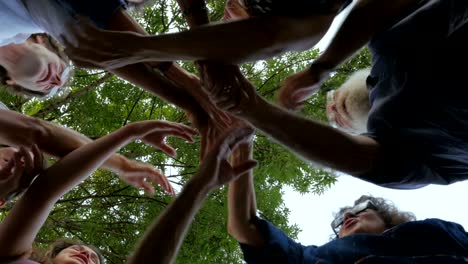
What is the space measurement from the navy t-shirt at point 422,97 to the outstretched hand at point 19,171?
101 cm

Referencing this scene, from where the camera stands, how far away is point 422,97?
1.31m

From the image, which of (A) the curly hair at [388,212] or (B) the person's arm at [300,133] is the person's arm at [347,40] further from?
(A) the curly hair at [388,212]

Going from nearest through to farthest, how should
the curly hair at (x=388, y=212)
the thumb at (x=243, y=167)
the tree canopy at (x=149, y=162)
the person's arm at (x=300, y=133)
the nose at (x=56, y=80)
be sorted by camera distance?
the person's arm at (x=300, y=133)
the thumb at (x=243, y=167)
the nose at (x=56, y=80)
the curly hair at (x=388, y=212)
the tree canopy at (x=149, y=162)

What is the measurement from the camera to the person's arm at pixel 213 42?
1.13 meters

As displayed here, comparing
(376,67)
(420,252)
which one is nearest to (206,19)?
(376,67)

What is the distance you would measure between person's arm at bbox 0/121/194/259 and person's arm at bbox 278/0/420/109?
1.78ft

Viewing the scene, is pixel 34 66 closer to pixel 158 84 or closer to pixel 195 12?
pixel 158 84

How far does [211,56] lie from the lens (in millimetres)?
1188

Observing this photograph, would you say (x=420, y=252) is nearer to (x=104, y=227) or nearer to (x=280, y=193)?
(x=280, y=193)

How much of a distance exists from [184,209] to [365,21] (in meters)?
0.74

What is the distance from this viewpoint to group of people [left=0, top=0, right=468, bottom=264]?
46.5 inches

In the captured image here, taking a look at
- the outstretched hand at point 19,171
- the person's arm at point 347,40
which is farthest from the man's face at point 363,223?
the outstretched hand at point 19,171

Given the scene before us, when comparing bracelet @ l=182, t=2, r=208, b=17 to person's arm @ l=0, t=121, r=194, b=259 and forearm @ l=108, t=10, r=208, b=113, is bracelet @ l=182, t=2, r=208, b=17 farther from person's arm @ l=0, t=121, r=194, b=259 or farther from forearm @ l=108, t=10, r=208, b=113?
person's arm @ l=0, t=121, r=194, b=259

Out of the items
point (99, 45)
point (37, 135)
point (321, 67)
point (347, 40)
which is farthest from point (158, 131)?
point (347, 40)
